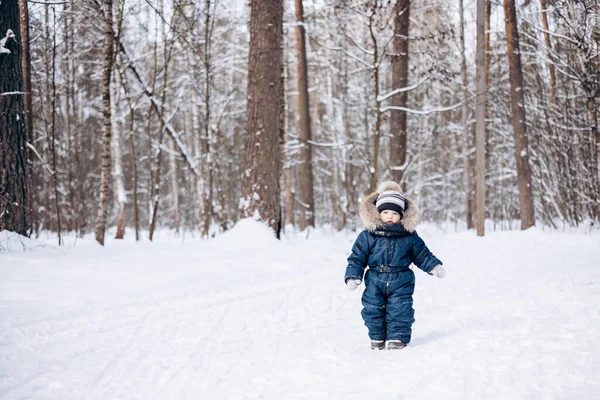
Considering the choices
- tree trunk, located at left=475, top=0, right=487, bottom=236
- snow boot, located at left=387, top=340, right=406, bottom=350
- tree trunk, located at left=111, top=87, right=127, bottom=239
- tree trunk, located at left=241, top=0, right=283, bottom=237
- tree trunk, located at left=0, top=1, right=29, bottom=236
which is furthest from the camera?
tree trunk, located at left=111, top=87, right=127, bottom=239

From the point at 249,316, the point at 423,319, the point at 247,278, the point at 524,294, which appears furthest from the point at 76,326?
the point at 524,294

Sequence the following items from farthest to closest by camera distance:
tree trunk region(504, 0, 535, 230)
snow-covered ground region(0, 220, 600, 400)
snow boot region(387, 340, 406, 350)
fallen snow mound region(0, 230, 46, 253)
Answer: tree trunk region(504, 0, 535, 230), fallen snow mound region(0, 230, 46, 253), snow boot region(387, 340, 406, 350), snow-covered ground region(0, 220, 600, 400)

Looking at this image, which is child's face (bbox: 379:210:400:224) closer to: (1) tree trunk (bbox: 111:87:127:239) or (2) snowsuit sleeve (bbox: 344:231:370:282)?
(2) snowsuit sleeve (bbox: 344:231:370:282)

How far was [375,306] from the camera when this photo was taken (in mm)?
3646

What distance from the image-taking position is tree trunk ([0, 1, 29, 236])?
6.39 metres

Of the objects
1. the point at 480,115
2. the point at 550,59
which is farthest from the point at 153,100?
the point at 550,59

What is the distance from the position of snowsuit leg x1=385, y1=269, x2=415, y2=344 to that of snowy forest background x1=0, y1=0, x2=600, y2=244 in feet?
19.9

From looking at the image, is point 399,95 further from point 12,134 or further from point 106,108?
point 12,134

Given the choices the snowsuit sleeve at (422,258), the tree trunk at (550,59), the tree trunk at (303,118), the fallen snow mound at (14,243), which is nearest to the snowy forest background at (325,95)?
the tree trunk at (550,59)

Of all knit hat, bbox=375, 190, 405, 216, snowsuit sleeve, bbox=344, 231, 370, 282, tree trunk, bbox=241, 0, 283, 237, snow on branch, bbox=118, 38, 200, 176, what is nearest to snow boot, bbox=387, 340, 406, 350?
snowsuit sleeve, bbox=344, 231, 370, 282

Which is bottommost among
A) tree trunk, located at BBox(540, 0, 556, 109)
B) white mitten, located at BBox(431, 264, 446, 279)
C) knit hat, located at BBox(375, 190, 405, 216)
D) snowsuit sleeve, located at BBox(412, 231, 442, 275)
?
white mitten, located at BBox(431, 264, 446, 279)

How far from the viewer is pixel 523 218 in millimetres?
13000

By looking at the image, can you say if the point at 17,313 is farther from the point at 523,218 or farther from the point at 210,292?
the point at 523,218

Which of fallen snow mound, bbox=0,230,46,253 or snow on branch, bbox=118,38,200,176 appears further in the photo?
snow on branch, bbox=118,38,200,176
